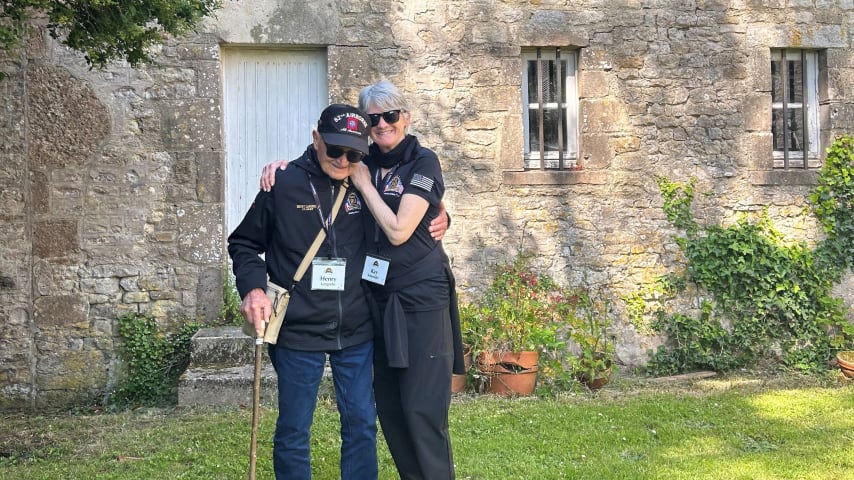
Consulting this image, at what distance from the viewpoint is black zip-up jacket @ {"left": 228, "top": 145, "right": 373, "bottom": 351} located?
3.42 meters

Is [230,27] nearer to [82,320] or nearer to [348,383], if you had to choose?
[82,320]

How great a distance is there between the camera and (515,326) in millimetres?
6770

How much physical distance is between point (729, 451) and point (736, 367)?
2.91 metres

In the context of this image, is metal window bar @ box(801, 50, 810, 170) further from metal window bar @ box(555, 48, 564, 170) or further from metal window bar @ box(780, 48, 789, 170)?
metal window bar @ box(555, 48, 564, 170)

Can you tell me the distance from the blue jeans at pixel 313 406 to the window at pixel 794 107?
578cm

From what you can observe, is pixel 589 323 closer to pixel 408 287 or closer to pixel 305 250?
pixel 408 287

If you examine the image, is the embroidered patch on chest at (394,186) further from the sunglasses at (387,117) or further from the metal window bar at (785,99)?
the metal window bar at (785,99)

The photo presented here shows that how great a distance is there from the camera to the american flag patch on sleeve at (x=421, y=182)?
3.45 metres

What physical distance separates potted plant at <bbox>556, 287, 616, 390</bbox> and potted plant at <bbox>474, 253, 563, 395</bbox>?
0.15 metres

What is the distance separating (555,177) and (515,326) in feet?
4.86

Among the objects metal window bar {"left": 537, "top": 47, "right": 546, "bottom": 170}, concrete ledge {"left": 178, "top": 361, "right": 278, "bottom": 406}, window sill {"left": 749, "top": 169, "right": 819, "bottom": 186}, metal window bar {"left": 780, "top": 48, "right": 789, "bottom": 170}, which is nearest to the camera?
concrete ledge {"left": 178, "top": 361, "right": 278, "bottom": 406}

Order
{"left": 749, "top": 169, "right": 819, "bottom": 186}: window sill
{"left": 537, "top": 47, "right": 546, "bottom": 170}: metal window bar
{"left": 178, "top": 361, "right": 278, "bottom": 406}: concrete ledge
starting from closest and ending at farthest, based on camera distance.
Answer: {"left": 178, "top": 361, "right": 278, "bottom": 406}: concrete ledge → {"left": 537, "top": 47, "right": 546, "bottom": 170}: metal window bar → {"left": 749, "top": 169, "right": 819, "bottom": 186}: window sill

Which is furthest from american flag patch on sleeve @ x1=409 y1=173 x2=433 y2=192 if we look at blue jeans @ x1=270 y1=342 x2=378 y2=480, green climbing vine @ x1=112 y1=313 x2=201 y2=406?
green climbing vine @ x1=112 y1=313 x2=201 y2=406

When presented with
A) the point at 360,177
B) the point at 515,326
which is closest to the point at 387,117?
the point at 360,177
